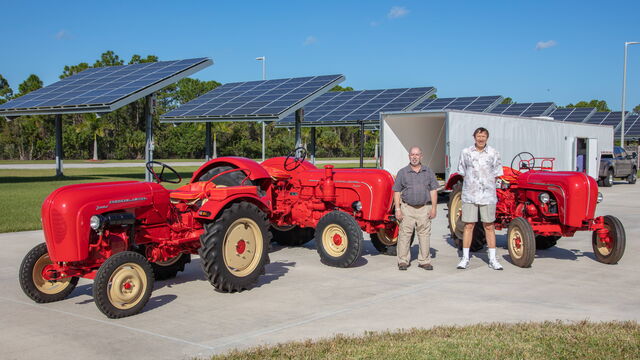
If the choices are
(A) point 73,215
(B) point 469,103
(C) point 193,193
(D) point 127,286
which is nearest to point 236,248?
(C) point 193,193

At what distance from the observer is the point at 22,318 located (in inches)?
232

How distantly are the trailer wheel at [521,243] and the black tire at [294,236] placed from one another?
3180mm

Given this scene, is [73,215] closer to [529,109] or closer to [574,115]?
[529,109]

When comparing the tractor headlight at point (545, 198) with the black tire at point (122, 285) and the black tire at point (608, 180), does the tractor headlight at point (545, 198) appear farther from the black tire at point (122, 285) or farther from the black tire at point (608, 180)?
the black tire at point (608, 180)

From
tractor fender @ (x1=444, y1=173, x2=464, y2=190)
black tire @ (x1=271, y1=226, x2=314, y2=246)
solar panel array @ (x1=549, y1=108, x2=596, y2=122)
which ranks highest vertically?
solar panel array @ (x1=549, y1=108, x2=596, y2=122)

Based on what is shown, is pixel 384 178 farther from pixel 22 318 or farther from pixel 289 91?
pixel 289 91

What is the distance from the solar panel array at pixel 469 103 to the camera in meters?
33.8

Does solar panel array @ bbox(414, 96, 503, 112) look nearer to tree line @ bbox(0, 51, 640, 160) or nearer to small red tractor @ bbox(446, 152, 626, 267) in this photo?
tree line @ bbox(0, 51, 640, 160)

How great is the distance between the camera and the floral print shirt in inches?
318

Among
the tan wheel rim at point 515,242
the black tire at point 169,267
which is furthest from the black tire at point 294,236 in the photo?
the tan wheel rim at point 515,242

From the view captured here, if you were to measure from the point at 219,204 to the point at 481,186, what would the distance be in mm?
3401

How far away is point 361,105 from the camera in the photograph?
29.1m

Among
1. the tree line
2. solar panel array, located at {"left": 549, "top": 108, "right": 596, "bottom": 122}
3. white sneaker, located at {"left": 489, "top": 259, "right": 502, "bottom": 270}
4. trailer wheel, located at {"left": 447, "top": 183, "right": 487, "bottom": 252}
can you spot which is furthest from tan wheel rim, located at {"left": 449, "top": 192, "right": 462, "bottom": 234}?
the tree line

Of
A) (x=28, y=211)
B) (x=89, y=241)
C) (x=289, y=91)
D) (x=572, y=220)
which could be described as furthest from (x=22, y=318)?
(x=289, y=91)
